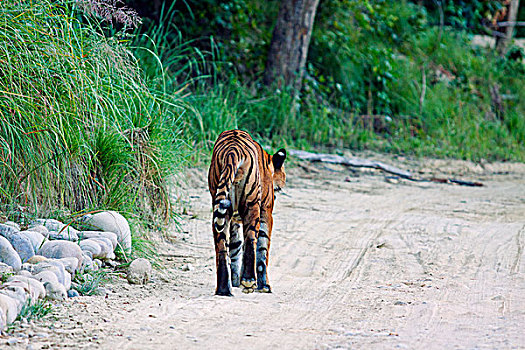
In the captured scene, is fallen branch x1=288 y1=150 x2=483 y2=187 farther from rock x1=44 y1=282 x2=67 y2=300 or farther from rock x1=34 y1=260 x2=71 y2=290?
rock x1=44 y1=282 x2=67 y2=300

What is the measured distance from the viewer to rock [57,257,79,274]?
381 centimetres

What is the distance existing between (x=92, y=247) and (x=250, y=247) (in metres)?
1.06

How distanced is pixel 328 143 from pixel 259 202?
657 cm

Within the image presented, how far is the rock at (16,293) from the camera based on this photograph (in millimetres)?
3184

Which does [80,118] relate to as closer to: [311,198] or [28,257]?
[28,257]

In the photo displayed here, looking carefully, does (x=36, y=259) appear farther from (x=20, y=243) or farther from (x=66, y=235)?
(x=66, y=235)

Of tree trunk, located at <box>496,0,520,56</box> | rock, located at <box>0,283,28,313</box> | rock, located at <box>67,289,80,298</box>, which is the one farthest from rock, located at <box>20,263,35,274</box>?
tree trunk, located at <box>496,0,520,56</box>

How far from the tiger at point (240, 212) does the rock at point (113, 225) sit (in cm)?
84

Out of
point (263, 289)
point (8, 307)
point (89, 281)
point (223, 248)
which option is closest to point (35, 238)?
point (89, 281)

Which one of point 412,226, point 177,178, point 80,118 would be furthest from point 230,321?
point 412,226

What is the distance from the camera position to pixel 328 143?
1039cm

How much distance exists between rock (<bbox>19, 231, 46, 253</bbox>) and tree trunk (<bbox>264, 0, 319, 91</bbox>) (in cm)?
709

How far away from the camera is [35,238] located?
4.00 meters

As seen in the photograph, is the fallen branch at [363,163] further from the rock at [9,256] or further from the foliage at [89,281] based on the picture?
the rock at [9,256]
